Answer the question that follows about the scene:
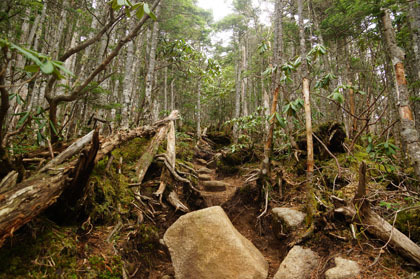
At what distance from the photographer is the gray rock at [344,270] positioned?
244 cm

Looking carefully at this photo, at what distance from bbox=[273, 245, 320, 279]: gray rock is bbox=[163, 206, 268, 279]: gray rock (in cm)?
33

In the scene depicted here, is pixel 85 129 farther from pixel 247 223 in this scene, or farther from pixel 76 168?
pixel 247 223

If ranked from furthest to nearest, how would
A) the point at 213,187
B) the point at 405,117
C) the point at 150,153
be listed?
the point at 213,187 < the point at 150,153 < the point at 405,117

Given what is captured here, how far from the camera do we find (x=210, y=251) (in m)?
3.12

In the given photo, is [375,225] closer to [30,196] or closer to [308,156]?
[308,156]

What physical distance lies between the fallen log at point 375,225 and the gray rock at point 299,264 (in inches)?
30.5

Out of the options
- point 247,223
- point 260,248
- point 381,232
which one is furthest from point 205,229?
point 381,232

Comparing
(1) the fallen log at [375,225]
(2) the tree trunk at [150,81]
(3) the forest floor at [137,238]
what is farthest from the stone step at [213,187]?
(1) the fallen log at [375,225]

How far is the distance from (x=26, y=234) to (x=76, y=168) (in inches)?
27.6

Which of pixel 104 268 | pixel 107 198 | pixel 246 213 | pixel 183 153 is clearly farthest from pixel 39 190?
pixel 183 153

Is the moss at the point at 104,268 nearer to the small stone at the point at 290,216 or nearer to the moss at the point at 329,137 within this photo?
the small stone at the point at 290,216

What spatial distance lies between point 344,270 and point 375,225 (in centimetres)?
76

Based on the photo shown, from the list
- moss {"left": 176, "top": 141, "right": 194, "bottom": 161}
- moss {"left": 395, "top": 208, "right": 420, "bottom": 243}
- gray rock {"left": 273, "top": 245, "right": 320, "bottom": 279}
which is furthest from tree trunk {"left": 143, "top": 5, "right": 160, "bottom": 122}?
moss {"left": 395, "top": 208, "right": 420, "bottom": 243}

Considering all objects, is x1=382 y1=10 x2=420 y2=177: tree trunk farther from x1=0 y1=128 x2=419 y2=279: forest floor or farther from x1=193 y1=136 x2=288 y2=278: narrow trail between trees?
x1=193 y1=136 x2=288 y2=278: narrow trail between trees
